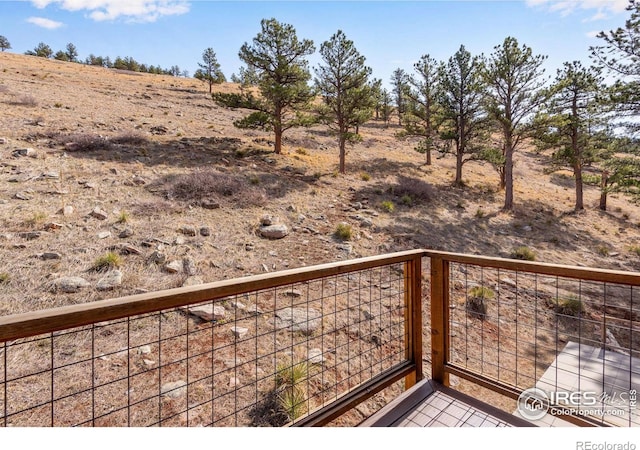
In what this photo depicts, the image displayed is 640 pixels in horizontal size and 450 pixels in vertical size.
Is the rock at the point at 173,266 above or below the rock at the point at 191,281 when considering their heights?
above

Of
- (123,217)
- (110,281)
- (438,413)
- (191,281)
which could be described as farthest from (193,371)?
(123,217)

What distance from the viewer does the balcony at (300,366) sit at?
1.95 m

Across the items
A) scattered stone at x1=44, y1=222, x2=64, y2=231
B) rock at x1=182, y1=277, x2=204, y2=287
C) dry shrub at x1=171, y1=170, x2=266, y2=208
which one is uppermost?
dry shrub at x1=171, y1=170, x2=266, y2=208

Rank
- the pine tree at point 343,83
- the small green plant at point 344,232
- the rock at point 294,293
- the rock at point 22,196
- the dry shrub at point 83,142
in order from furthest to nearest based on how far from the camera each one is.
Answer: the pine tree at point 343,83 < the dry shrub at point 83,142 < the small green plant at point 344,232 < the rock at point 22,196 < the rock at point 294,293

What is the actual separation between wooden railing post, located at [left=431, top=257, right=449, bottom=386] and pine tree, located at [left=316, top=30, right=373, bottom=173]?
13.9 metres

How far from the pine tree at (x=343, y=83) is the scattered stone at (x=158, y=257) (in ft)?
38.2

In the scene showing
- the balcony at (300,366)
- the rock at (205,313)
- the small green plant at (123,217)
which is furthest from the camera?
the small green plant at (123,217)

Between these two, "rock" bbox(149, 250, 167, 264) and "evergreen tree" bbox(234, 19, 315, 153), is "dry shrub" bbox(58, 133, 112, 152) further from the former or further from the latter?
"rock" bbox(149, 250, 167, 264)

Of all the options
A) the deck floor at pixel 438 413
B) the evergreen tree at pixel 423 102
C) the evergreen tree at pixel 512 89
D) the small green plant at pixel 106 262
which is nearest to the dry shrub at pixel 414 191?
the evergreen tree at pixel 512 89

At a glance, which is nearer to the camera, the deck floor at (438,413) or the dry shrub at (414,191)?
the deck floor at (438,413)

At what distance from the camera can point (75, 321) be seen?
129 cm

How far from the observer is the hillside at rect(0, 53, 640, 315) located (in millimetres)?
5945

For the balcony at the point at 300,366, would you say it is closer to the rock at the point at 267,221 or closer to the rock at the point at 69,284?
the rock at the point at 69,284

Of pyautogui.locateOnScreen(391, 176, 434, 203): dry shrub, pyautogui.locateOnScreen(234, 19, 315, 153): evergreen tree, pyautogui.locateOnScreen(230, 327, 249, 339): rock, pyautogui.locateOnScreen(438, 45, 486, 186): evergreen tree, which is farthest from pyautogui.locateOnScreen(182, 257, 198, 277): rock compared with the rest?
pyautogui.locateOnScreen(438, 45, 486, 186): evergreen tree
